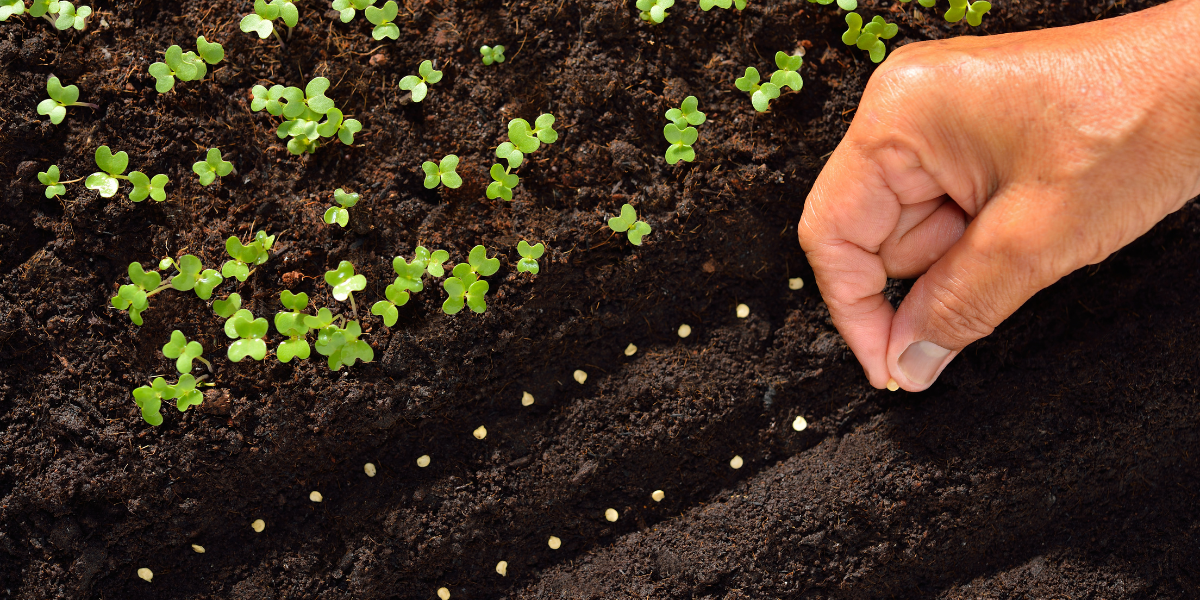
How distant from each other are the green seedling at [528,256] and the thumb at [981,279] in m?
0.93

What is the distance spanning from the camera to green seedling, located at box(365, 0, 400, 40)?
1797 millimetres

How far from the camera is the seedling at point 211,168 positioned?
1.83 meters

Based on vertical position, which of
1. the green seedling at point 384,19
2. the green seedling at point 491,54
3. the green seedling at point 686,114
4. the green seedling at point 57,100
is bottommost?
the green seedling at point 57,100

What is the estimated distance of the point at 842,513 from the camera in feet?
6.24

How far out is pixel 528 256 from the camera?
1.81 metres

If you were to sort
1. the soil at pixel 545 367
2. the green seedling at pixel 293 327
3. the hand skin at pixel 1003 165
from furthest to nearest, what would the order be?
the soil at pixel 545 367, the green seedling at pixel 293 327, the hand skin at pixel 1003 165

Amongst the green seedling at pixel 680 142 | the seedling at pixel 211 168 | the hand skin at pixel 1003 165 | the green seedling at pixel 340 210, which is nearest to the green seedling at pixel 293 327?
the green seedling at pixel 340 210

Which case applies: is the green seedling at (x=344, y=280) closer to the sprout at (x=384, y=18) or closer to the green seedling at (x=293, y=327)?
the green seedling at (x=293, y=327)

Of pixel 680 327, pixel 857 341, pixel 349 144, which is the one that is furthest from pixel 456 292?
pixel 857 341

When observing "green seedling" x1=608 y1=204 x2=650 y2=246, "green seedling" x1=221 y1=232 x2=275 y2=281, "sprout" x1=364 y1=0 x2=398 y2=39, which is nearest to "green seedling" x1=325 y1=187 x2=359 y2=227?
"green seedling" x1=221 y1=232 x2=275 y2=281

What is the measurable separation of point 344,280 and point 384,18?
0.69 m

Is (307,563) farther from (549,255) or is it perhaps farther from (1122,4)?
(1122,4)

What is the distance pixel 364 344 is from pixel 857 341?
1264 millimetres

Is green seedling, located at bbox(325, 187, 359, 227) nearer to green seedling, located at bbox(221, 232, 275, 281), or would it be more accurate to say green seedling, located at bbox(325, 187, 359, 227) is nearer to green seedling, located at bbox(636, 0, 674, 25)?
green seedling, located at bbox(221, 232, 275, 281)
